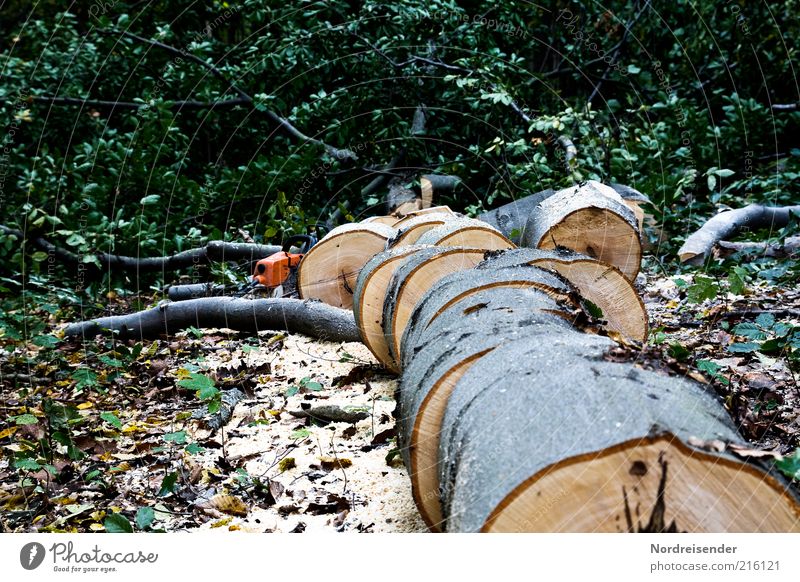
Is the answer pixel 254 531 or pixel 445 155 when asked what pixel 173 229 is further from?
pixel 254 531

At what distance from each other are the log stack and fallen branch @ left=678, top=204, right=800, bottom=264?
273cm

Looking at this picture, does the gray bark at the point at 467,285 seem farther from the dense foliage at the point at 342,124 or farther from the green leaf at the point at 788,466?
the dense foliage at the point at 342,124

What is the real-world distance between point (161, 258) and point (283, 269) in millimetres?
1338

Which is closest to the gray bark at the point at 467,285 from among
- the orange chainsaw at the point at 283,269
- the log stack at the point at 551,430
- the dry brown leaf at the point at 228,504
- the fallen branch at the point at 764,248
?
the log stack at the point at 551,430

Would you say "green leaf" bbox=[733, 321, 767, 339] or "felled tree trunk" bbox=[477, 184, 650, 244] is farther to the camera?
"felled tree trunk" bbox=[477, 184, 650, 244]

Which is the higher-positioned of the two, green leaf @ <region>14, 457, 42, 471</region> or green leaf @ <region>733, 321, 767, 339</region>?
green leaf @ <region>733, 321, 767, 339</region>

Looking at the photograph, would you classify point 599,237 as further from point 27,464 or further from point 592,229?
point 27,464

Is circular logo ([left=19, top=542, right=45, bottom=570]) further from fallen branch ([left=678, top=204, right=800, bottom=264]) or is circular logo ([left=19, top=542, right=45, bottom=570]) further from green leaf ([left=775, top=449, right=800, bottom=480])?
fallen branch ([left=678, top=204, right=800, bottom=264])

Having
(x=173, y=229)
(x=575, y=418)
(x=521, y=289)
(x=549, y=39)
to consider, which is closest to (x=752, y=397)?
(x=521, y=289)

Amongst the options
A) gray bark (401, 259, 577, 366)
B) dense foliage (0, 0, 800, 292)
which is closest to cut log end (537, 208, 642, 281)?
gray bark (401, 259, 577, 366)

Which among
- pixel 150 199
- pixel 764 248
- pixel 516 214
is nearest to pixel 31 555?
pixel 516 214

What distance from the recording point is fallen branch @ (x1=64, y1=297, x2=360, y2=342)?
4.95 meters

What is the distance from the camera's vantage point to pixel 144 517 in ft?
8.05

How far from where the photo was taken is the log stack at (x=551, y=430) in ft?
4.95
